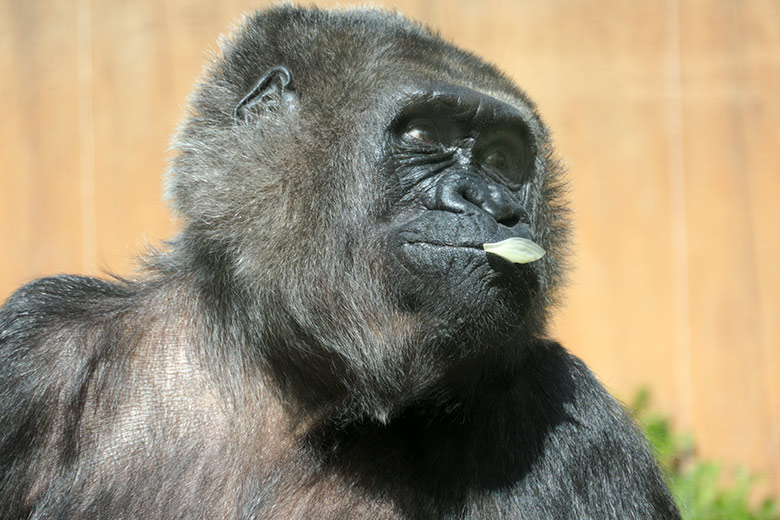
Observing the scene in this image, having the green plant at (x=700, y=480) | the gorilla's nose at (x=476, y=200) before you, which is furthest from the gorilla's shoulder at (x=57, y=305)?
the green plant at (x=700, y=480)

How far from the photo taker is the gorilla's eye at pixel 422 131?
11.7ft

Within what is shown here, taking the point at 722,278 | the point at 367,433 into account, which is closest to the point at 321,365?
the point at 367,433

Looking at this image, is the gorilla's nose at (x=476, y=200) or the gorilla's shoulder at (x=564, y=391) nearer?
the gorilla's nose at (x=476, y=200)

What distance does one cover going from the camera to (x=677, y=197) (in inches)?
332

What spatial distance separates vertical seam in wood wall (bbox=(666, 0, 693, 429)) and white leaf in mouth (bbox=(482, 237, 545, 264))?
5599 mm

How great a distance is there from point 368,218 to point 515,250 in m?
0.61

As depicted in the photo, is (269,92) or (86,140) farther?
(86,140)

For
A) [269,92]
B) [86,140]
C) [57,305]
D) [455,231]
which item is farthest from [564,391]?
[86,140]

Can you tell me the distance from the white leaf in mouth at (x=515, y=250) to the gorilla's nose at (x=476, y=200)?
14 cm

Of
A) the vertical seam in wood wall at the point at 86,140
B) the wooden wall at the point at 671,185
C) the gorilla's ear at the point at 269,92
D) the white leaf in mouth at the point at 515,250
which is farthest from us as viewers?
the vertical seam in wood wall at the point at 86,140

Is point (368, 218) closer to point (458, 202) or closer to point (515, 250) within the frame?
point (458, 202)

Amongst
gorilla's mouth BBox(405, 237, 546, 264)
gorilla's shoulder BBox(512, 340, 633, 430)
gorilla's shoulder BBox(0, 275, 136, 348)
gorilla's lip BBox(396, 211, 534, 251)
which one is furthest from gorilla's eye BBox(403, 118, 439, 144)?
gorilla's shoulder BBox(0, 275, 136, 348)

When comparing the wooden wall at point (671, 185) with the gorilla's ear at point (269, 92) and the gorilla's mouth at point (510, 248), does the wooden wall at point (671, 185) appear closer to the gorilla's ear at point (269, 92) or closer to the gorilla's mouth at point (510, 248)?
the gorilla's ear at point (269, 92)

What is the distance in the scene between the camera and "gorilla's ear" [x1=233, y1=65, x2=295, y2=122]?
3736mm
